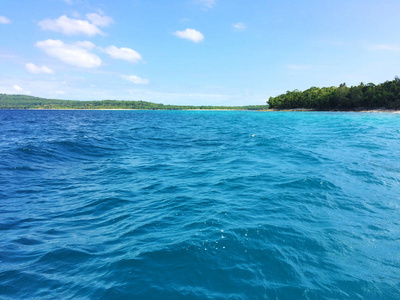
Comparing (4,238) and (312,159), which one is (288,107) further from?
(4,238)

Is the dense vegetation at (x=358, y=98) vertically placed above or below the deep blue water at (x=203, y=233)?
above

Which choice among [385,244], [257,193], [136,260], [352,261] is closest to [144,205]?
[136,260]

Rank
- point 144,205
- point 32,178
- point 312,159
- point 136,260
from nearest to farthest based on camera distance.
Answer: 1. point 136,260
2. point 144,205
3. point 32,178
4. point 312,159

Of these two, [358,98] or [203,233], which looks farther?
[358,98]

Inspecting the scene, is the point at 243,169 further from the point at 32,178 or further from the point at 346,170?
the point at 32,178

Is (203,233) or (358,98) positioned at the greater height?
(358,98)

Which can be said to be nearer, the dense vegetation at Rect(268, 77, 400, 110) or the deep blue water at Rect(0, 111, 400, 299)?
the deep blue water at Rect(0, 111, 400, 299)

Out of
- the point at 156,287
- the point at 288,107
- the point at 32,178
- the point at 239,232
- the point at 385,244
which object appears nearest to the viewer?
the point at 156,287

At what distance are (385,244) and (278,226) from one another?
2267 mm

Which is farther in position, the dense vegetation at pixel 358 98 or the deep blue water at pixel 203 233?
the dense vegetation at pixel 358 98

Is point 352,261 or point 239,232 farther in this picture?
point 239,232

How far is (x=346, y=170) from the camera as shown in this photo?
1064 centimetres

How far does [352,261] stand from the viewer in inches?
177

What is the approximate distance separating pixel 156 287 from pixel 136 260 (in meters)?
0.84
